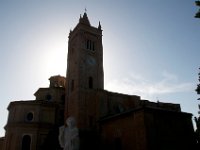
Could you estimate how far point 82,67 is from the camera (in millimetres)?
29047

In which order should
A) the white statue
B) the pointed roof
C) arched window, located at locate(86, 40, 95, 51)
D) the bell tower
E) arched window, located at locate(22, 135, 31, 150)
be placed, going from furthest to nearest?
the pointed roof
arched window, located at locate(86, 40, 95, 51)
arched window, located at locate(22, 135, 31, 150)
the bell tower
the white statue

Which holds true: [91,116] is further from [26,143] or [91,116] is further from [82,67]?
[26,143]

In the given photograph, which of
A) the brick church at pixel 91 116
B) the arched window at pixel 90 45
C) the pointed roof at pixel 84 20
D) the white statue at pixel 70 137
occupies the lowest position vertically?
the white statue at pixel 70 137

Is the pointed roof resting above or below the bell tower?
above

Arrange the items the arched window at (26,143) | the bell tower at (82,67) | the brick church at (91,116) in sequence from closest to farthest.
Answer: the brick church at (91,116), the bell tower at (82,67), the arched window at (26,143)

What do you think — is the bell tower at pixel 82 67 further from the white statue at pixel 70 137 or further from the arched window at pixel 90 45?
the white statue at pixel 70 137

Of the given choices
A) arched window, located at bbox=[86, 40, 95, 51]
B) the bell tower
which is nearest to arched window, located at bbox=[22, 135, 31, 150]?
the bell tower

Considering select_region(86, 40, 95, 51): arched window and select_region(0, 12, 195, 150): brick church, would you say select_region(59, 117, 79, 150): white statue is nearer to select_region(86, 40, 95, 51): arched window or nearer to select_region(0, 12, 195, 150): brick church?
select_region(0, 12, 195, 150): brick church

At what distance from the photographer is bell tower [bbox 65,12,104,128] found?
1065 inches

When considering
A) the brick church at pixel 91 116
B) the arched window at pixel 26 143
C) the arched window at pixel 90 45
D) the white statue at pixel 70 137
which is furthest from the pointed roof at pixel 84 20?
the white statue at pixel 70 137

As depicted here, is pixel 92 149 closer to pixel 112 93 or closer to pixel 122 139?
pixel 122 139

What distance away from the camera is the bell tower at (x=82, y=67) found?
27047mm

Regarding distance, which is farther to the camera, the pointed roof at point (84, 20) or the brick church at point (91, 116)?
the pointed roof at point (84, 20)

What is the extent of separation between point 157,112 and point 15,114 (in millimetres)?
17707
